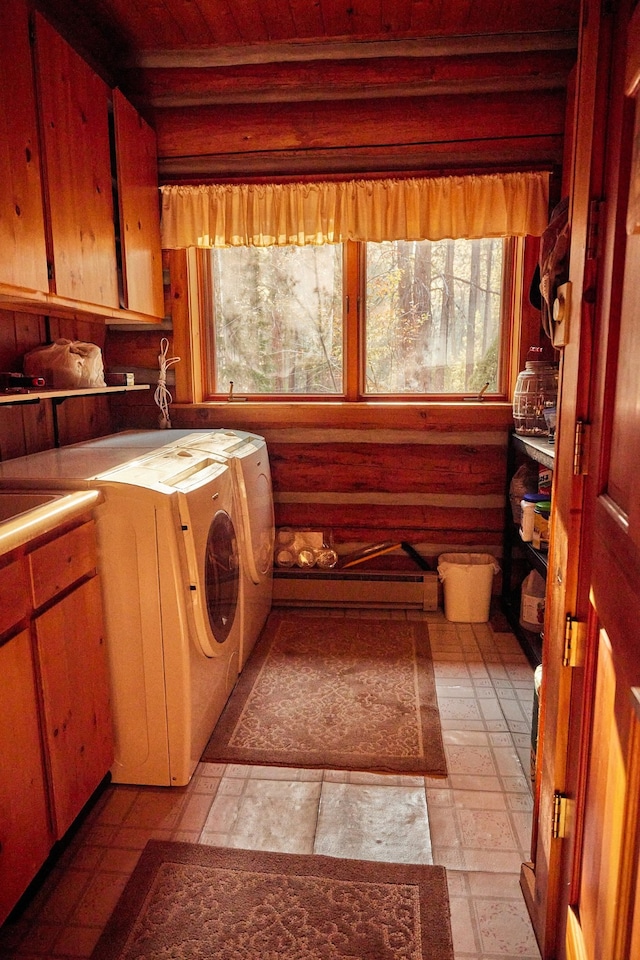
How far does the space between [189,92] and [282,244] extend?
0.83 meters

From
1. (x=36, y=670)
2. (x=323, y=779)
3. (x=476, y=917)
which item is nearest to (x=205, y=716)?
(x=323, y=779)

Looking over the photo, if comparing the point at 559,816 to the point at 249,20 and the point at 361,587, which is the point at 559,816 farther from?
the point at 249,20

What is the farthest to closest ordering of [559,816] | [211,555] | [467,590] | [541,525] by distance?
1. [467,590]
2. [541,525]
3. [211,555]
4. [559,816]

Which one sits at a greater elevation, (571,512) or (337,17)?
(337,17)

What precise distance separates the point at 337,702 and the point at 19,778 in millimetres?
1259

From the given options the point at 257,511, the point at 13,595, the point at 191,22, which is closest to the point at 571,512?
the point at 13,595

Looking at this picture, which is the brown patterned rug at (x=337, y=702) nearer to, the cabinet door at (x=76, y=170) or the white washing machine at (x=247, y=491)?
the white washing machine at (x=247, y=491)

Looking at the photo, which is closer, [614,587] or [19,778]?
[614,587]

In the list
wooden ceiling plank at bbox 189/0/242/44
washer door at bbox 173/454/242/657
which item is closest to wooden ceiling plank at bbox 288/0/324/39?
wooden ceiling plank at bbox 189/0/242/44

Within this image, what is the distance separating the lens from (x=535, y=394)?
9.74ft

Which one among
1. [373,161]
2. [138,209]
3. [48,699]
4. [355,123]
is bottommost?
[48,699]

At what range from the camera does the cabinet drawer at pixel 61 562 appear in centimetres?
143

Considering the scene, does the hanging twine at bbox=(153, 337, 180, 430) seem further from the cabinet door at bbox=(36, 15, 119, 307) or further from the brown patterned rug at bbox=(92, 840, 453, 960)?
the brown patterned rug at bbox=(92, 840, 453, 960)

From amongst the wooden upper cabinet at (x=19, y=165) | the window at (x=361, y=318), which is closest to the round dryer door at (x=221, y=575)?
the wooden upper cabinet at (x=19, y=165)
